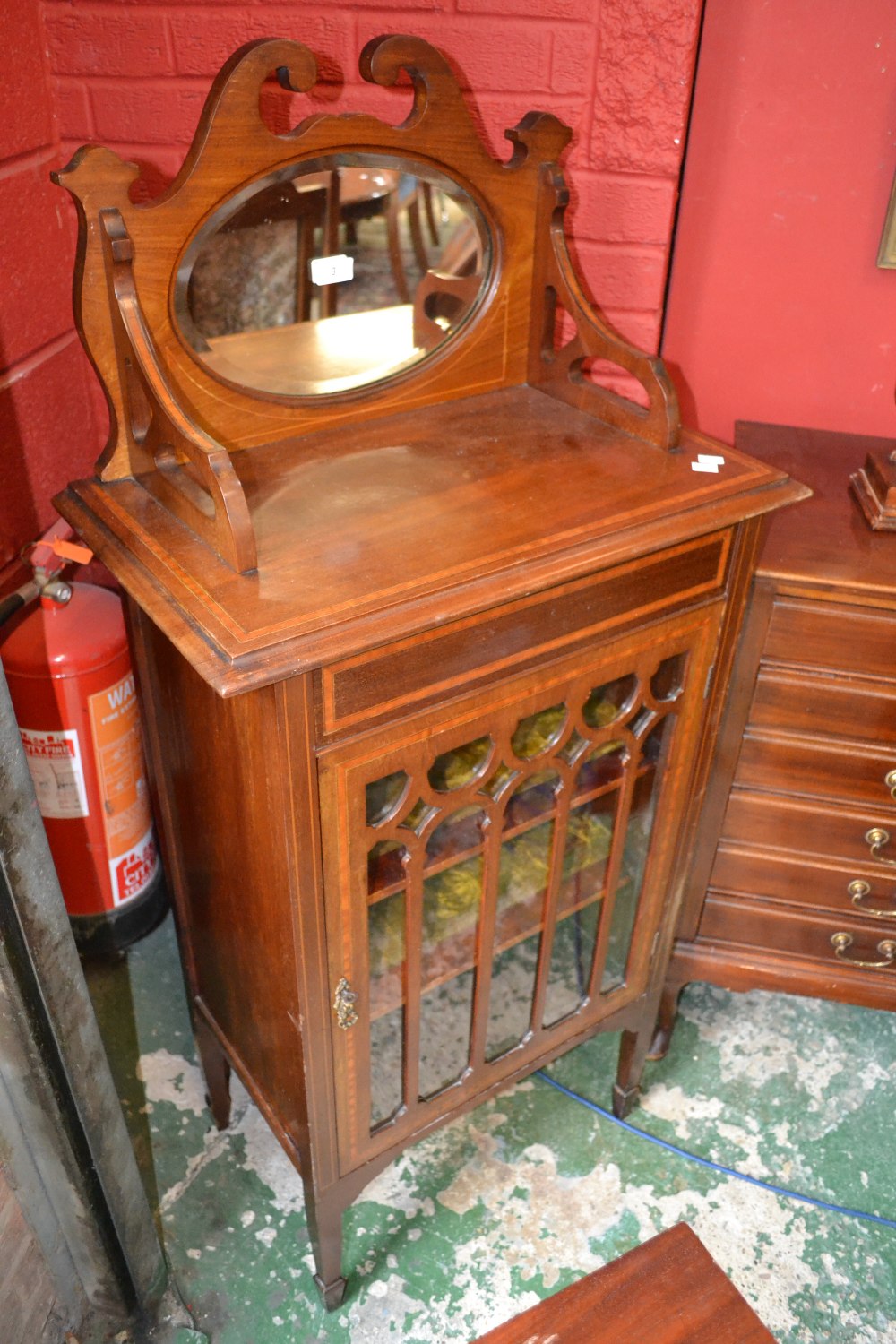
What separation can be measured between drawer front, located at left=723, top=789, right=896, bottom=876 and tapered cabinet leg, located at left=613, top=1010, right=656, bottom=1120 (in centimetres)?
35

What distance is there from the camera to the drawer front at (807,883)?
5.80ft

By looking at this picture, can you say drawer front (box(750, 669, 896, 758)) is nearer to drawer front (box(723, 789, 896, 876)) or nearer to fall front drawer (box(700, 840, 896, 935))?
drawer front (box(723, 789, 896, 876))

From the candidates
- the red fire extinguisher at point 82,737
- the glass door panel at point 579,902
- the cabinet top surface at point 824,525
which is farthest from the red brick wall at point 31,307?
the cabinet top surface at point 824,525

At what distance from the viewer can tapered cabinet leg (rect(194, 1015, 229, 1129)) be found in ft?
5.63

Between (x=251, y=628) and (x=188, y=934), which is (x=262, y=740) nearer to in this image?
(x=251, y=628)

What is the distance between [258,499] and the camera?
126cm

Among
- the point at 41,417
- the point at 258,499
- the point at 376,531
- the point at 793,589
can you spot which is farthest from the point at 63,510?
the point at 793,589

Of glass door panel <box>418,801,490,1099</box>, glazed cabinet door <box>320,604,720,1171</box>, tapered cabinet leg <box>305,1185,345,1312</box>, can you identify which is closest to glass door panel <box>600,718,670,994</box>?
glazed cabinet door <box>320,604,720,1171</box>

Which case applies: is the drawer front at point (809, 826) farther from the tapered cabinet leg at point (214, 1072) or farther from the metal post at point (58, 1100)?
the metal post at point (58, 1100)

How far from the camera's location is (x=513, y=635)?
1.21m

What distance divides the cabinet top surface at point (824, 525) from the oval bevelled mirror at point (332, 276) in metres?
0.56

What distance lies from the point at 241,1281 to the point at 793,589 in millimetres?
1304

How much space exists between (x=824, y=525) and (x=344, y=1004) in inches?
38.3

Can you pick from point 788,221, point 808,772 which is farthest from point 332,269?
point 808,772
